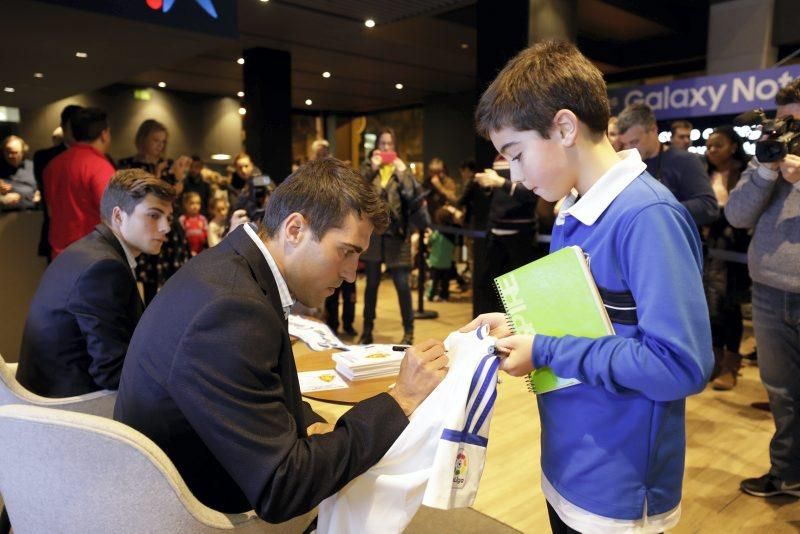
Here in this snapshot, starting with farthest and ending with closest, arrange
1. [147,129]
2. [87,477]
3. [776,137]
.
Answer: [147,129] < [776,137] < [87,477]

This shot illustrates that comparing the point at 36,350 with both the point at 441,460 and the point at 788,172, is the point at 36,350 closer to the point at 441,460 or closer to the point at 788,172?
the point at 441,460

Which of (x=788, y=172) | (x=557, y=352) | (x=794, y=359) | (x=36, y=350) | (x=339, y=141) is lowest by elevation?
(x=794, y=359)

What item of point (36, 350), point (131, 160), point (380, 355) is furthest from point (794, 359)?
point (131, 160)

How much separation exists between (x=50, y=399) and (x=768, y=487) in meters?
2.90

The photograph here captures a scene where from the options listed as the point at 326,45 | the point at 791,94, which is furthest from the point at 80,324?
the point at 326,45

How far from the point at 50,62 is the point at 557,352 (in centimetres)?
662

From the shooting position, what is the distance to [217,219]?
6.11 meters

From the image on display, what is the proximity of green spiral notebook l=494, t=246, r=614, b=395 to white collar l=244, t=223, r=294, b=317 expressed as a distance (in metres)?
0.47

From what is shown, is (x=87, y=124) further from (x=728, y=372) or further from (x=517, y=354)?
(x=728, y=372)

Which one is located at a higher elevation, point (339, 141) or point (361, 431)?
point (339, 141)

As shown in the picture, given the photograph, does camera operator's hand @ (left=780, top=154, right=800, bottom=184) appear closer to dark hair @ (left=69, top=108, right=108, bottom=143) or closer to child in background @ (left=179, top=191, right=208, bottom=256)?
dark hair @ (left=69, top=108, right=108, bottom=143)

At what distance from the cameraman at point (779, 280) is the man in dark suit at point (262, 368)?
1.81 m

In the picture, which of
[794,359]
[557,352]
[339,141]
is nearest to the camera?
[557,352]

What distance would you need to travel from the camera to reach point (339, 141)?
14.9 meters
